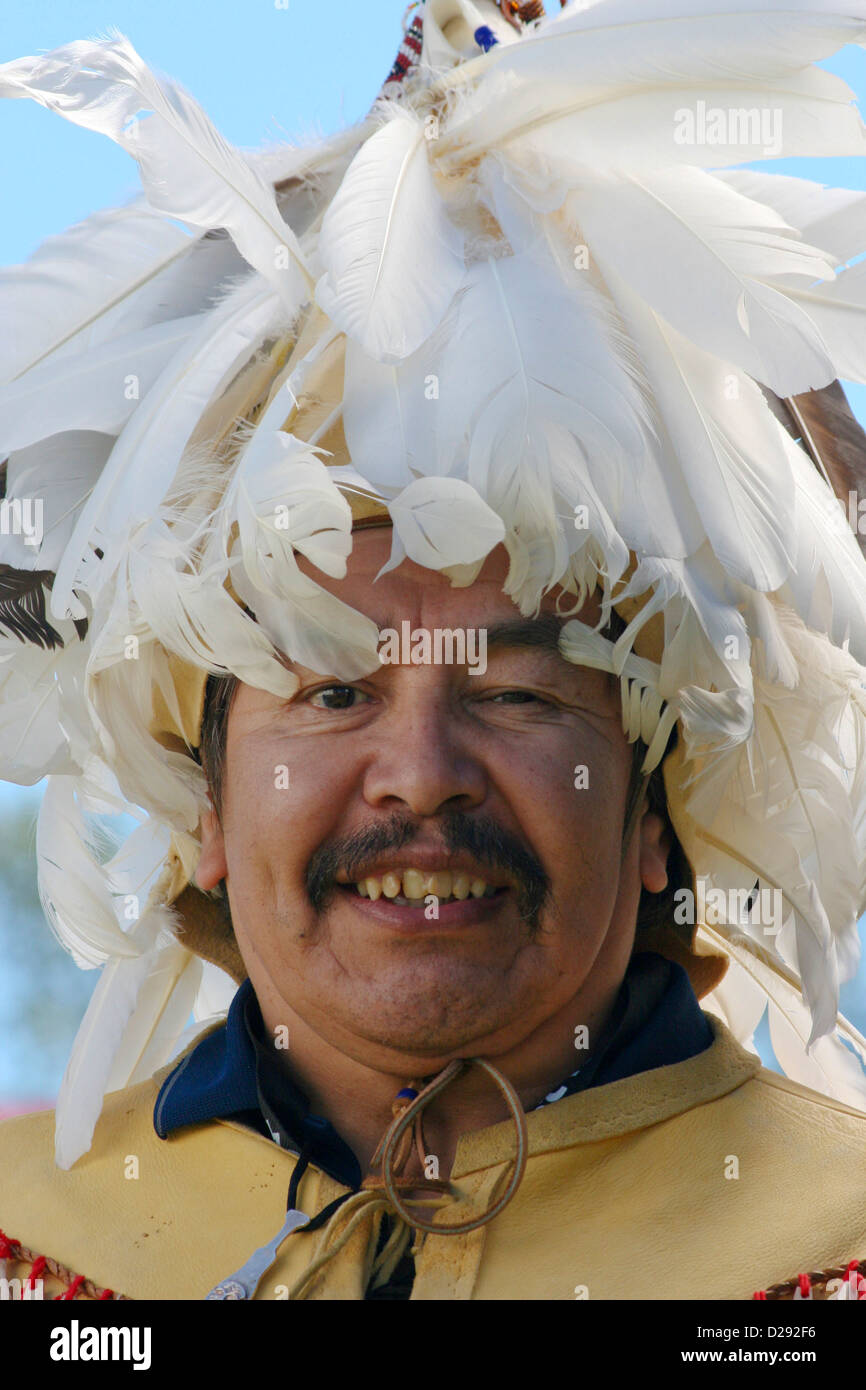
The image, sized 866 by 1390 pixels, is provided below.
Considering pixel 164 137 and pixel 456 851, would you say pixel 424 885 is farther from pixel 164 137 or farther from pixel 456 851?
pixel 164 137

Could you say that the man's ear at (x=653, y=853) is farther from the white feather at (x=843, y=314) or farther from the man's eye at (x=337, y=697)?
the white feather at (x=843, y=314)

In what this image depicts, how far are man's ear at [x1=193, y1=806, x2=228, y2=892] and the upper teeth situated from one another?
377 millimetres

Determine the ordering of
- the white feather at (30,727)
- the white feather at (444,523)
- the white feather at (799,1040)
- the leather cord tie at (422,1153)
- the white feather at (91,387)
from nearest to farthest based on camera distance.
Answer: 1. the white feather at (444,523)
2. the leather cord tie at (422,1153)
3. the white feather at (91,387)
4. the white feather at (30,727)
5. the white feather at (799,1040)

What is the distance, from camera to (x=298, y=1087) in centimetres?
249

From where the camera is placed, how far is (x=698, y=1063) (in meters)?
2.44

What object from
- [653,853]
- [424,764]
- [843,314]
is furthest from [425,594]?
[843,314]

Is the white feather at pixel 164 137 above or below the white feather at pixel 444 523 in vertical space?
above

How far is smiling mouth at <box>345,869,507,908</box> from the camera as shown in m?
2.21

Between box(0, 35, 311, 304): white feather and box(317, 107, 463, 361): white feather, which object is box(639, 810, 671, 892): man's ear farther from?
box(0, 35, 311, 304): white feather

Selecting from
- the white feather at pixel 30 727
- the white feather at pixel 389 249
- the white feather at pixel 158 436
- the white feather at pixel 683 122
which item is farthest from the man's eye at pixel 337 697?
the white feather at pixel 683 122

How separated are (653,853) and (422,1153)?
56 centimetres

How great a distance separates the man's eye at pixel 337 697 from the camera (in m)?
2.30

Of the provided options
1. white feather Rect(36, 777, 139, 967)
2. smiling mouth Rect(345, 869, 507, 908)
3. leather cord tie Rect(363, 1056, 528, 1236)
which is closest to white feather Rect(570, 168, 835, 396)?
smiling mouth Rect(345, 869, 507, 908)

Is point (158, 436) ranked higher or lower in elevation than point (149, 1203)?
higher
